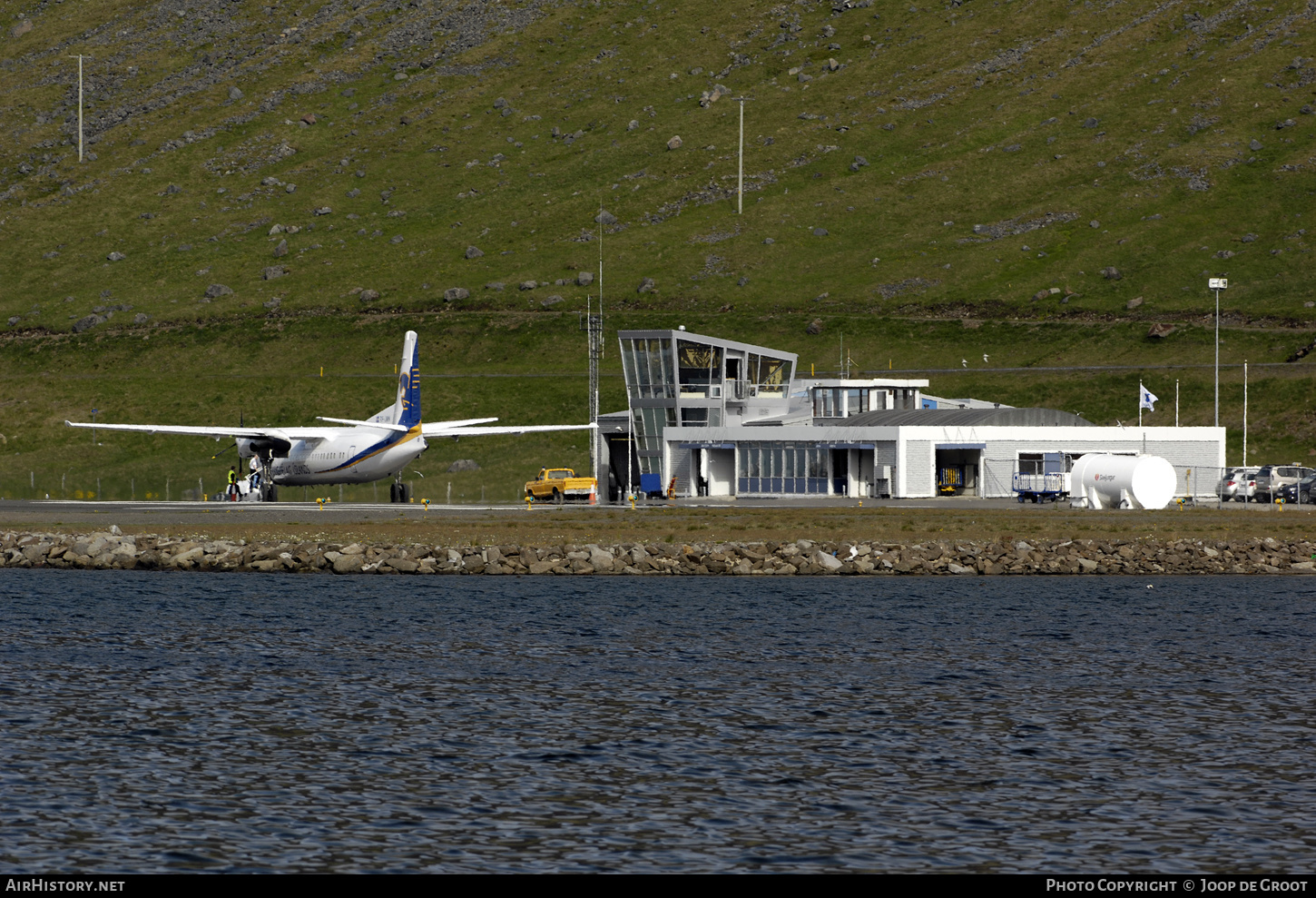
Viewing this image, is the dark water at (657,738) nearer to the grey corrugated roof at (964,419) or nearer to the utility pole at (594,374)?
the grey corrugated roof at (964,419)

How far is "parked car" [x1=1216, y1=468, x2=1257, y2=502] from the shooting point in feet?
302

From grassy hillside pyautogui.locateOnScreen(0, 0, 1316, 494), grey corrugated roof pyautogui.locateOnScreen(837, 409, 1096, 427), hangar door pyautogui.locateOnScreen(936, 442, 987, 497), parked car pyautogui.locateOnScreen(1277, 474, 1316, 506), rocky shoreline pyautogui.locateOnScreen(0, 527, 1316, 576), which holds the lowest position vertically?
rocky shoreline pyautogui.locateOnScreen(0, 527, 1316, 576)

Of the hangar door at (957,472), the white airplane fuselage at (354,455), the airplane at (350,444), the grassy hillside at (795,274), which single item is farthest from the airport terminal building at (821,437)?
the grassy hillside at (795,274)

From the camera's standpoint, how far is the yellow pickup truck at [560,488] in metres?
98.6

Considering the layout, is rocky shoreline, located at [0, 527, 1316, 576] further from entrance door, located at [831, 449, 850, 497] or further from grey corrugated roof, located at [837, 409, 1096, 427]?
grey corrugated roof, located at [837, 409, 1096, 427]

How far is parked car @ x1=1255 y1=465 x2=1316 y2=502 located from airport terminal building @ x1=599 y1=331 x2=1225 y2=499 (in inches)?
158

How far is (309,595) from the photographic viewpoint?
5531 cm

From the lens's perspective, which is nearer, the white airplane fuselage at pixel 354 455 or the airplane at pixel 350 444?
the white airplane fuselage at pixel 354 455

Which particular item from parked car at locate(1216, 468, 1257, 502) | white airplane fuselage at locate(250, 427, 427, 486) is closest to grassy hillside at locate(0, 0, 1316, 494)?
white airplane fuselage at locate(250, 427, 427, 486)

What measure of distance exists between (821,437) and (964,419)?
29.0 feet

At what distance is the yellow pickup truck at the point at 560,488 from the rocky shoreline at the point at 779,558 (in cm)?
3342

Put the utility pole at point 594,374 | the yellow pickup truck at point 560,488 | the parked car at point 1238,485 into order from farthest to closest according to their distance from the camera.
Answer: the utility pole at point 594,374, the yellow pickup truck at point 560,488, the parked car at point 1238,485

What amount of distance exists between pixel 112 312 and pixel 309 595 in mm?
131853

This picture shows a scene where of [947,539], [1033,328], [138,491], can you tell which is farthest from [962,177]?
[947,539]
